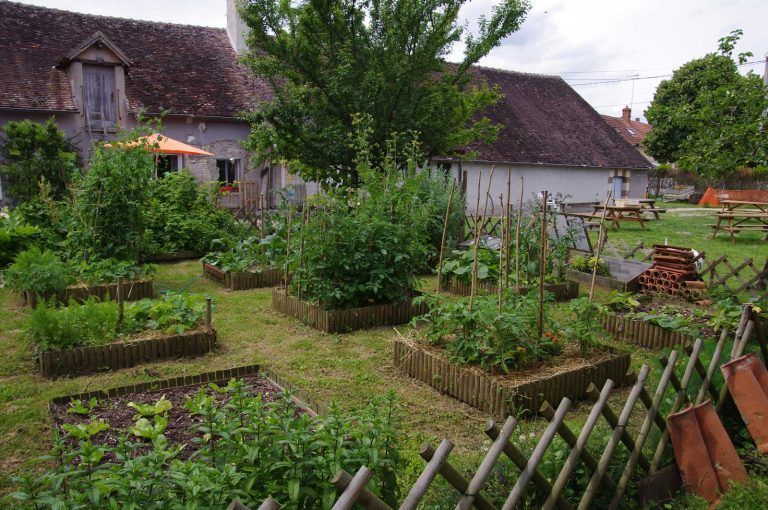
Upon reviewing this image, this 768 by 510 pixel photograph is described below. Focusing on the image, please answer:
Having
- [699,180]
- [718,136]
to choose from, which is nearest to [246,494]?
[718,136]

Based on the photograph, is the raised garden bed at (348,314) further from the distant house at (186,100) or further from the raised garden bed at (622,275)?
the distant house at (186,100)

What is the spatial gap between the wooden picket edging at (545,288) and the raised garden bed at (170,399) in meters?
4.66

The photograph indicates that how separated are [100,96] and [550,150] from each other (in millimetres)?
17895

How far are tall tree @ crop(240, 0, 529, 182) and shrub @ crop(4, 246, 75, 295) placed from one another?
233 inches

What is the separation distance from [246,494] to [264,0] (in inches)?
465

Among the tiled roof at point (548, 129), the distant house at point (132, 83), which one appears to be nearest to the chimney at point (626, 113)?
the tiled roof at point (548, 129)

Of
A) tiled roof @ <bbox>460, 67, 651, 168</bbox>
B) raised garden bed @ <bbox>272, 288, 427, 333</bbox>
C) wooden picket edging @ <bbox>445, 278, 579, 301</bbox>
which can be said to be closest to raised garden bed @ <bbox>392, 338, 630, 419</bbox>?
raised garden bed @ <bbox>272, 288, 427, 333</bbox>

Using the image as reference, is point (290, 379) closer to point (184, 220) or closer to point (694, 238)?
point (184, 220)

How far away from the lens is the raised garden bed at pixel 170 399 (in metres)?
4.14

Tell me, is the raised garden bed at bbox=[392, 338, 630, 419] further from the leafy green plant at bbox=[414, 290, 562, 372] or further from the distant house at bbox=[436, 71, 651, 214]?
the distant house at bbox=[436, 71, 651, 214]

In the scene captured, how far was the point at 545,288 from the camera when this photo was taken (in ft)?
29.6

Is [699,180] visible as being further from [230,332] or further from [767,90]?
[230,332]

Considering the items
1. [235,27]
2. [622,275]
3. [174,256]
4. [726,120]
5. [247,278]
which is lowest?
[174,256]

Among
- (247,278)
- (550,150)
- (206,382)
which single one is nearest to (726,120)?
(206,382)
